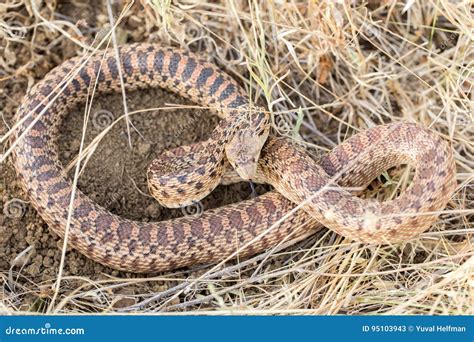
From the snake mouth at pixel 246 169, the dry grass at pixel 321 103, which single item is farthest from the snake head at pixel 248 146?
the dry grass at pixel 321 103

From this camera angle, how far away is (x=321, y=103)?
702 centimetres

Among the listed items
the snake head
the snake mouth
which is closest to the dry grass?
the snake head

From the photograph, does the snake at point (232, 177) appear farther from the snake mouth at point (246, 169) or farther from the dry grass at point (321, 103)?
the dry grass at point (321, 103)

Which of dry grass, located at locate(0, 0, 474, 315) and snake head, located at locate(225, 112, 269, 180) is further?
snake head, located at locate(225, 112, 269, 180)

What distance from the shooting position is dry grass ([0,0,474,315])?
5.68m

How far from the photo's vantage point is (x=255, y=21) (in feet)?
20.7

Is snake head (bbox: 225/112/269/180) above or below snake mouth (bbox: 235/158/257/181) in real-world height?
above

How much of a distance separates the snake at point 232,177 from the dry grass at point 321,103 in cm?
23

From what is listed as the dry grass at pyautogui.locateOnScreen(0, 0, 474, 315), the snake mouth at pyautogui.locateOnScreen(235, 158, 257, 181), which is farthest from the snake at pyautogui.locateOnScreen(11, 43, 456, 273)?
the dry grass at pyautogui.locateOnScreen(0, 0, 474, 315)

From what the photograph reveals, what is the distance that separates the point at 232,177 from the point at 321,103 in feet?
4.41

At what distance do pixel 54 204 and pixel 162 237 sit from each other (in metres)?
1.03

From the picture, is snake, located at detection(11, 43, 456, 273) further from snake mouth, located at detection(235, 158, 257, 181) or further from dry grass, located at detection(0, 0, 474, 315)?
dry grass, located at detection(0, 0, 474, 315)

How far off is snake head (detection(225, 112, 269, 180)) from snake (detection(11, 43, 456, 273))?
1 centimetres

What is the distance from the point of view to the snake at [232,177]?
225 inches
